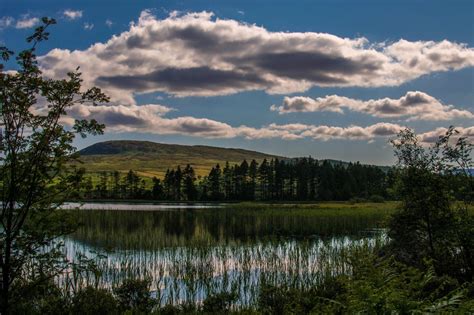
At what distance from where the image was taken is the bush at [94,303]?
1470 cm

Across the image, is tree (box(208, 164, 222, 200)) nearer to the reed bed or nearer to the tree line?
the tree line

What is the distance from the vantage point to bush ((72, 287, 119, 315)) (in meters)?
14.7

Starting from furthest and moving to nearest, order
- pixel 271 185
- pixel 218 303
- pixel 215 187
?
pixel 215 187 → pixel 271 185 → pixel 218 303

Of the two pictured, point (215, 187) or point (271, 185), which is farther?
point (215, 187)

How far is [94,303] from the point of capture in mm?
15117

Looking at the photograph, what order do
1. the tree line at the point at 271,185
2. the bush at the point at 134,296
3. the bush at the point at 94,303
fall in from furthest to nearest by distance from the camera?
the tree line at the point at 271,185, the bush at the point at 134,296, the bush at the point at 94,303

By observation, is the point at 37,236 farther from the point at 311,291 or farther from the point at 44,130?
the point at 311,291

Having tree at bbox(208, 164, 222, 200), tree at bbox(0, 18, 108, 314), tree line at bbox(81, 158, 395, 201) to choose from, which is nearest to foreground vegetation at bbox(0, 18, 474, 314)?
tree at bbox(0, 18, 108, 314)

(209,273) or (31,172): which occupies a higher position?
(31,172)

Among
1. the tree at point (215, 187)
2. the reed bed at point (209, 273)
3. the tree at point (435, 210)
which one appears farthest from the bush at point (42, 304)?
the tree at point (215, 187)

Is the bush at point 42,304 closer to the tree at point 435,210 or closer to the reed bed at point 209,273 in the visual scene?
the reed bed at point 209,273

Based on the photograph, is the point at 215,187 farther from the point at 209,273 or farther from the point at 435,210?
the point at 435,210

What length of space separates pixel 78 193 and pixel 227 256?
61.0 ft

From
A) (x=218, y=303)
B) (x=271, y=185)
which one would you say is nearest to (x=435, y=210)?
(x=218, y=303)
